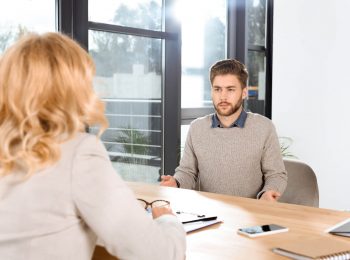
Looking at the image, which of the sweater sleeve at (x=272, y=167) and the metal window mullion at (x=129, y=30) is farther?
the metal window mullion at (x=129, y=30)

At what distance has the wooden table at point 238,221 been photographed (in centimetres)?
149

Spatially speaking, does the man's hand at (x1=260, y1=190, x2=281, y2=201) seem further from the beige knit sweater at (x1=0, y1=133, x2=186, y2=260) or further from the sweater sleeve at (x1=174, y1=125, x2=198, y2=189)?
the beige knit sweater at (x1=0, y1=133, x2=186, y2=260)

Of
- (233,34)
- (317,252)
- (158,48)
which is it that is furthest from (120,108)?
(317,252)

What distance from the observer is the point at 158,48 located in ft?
13.9

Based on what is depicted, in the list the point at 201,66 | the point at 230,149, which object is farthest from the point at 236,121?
the point at 201,66

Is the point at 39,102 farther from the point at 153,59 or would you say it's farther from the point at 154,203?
the point at 153,59

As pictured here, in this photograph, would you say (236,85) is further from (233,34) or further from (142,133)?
(233,34)

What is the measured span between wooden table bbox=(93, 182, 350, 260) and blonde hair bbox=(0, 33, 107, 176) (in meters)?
0.59

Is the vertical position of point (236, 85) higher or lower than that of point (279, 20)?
lower

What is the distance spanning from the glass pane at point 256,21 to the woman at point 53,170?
4.33m

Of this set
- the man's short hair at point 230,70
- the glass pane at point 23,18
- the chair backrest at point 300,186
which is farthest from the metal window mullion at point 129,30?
the chair backrest at point 300,186

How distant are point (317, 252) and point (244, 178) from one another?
141 cm

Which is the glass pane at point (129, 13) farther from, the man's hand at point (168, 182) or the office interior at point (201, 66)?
the man's hand at point (168, 182)

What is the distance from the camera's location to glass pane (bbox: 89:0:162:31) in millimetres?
3676
